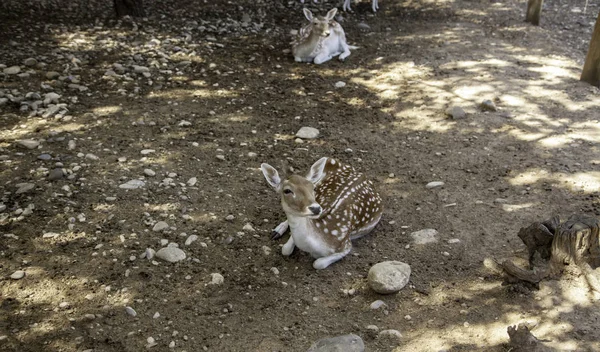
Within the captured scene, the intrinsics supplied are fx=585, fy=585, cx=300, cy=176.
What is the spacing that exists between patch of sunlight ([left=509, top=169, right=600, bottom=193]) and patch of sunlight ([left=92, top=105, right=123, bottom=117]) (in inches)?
169

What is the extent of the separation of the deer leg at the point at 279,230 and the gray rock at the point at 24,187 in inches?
85.6

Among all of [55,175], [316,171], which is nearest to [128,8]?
[55,175]

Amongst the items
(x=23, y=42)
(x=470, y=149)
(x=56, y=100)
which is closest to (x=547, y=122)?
(x=470, y=149)

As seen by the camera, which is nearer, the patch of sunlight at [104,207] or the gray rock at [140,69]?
the patch of sunlight at [104,207]

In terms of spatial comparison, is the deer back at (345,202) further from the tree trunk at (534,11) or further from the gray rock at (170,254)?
the tree trunk at (534,11)

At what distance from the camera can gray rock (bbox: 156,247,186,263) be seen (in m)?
4.51

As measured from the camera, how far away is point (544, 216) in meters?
4.96

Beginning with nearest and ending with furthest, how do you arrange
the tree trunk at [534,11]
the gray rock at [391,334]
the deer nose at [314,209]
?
the gray rock at [391,334] → the deer nose at [314,209] → the tree trunk at [534,11]

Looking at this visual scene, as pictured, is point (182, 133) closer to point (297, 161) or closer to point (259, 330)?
point (297, 161)

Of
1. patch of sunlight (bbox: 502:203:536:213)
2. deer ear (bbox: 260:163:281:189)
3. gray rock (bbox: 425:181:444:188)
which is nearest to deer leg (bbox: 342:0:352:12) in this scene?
gray rock (bbox: 425:181:444:188)

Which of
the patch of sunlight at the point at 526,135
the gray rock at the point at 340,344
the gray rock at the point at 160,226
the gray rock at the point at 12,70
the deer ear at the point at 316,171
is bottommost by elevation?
the patch of sunlight at the point at 526,135

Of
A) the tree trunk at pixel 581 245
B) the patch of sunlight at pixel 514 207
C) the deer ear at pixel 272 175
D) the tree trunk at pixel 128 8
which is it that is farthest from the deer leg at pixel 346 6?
the tree trunk at pixel 581 245

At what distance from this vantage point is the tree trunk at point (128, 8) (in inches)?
359

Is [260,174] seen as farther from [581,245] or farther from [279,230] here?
[581,245]
